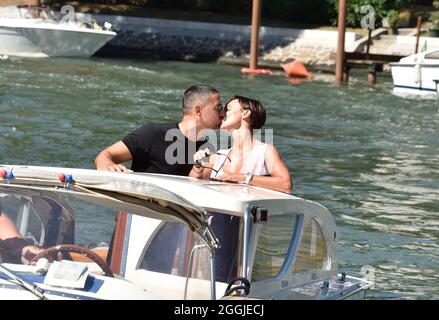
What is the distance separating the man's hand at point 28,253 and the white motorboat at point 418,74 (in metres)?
24.5

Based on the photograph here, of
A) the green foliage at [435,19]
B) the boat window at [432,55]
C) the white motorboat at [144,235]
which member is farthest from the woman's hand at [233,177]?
the green foliage at [435,19]

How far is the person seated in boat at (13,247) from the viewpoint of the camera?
5.80 meters

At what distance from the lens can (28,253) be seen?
5.84m

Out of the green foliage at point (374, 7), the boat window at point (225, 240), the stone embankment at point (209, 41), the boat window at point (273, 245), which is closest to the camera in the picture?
the boat window at point (225, 240)

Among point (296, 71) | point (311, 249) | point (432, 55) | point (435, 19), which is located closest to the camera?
point (311, 249)

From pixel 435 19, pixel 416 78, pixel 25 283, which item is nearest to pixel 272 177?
pixel 25 283

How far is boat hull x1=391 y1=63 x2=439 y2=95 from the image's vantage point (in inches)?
1171

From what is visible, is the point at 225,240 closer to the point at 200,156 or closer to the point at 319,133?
the point at 200,156

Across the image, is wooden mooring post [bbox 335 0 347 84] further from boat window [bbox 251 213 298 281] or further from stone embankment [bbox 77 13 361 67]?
boat window [bbox 251 213 298 281]

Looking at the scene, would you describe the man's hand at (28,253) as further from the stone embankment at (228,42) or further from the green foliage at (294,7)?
the green foliage at (294,7)

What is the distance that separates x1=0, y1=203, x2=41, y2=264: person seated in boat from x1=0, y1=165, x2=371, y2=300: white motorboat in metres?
0.03

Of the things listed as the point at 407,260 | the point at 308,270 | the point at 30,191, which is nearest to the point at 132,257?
the point at 30,191

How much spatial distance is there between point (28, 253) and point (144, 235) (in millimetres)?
584

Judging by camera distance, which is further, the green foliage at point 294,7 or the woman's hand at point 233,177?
the green foliage at point 294,7
